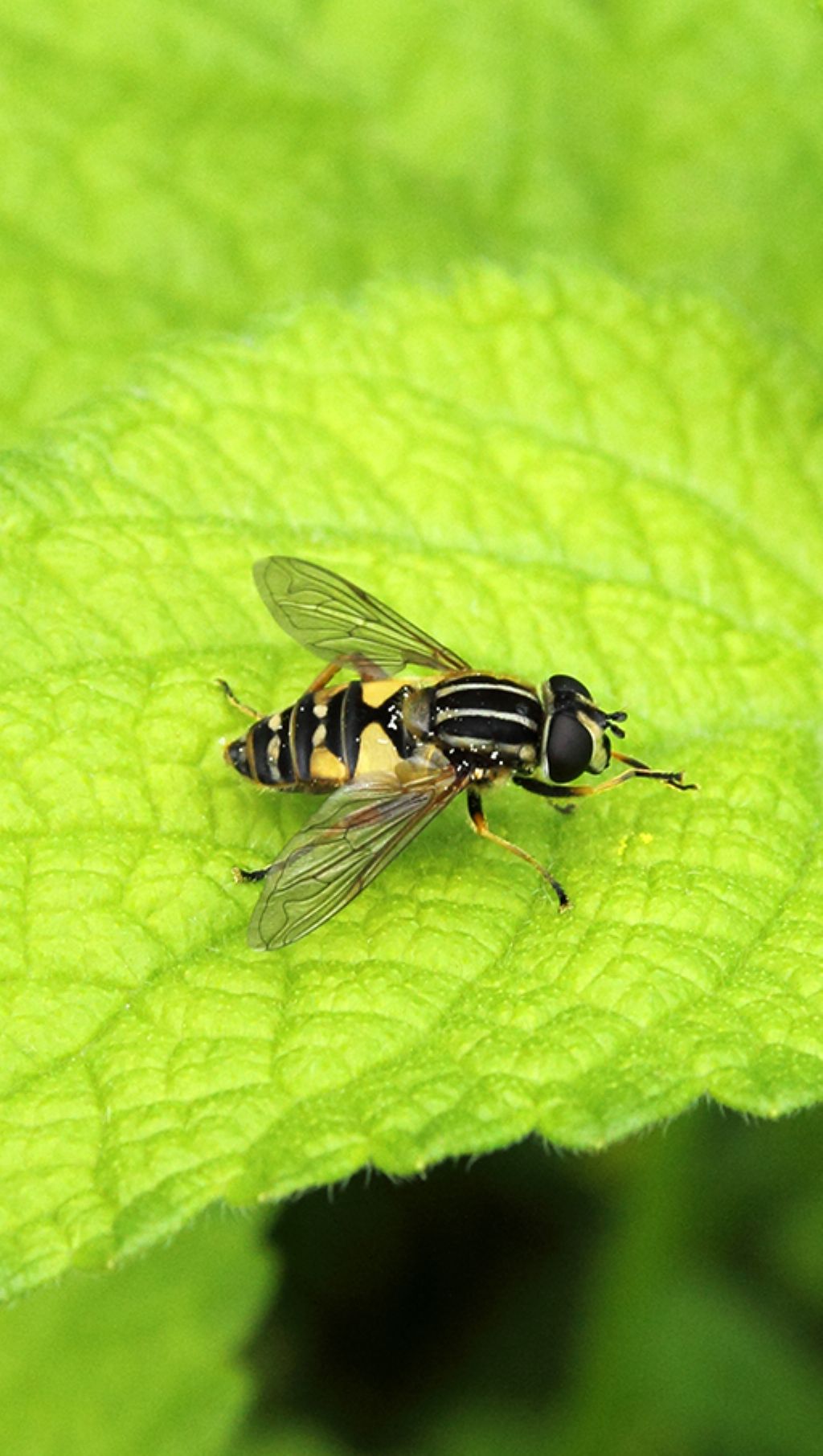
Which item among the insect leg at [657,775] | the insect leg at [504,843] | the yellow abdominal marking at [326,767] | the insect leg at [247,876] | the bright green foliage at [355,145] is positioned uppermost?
the bright green foliage at [355,145]

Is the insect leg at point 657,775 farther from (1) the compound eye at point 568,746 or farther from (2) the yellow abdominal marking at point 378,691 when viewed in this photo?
(2) the yellow abdominal marking at point 378,691

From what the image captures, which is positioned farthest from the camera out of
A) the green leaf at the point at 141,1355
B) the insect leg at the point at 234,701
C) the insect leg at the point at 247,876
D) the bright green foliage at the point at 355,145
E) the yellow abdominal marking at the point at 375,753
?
the bright green foliage at the point at 355,145

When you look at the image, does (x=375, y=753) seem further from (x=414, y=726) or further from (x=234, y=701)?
(x=234, y=701)

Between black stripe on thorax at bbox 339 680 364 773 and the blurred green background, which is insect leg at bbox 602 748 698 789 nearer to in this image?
black stripe on thorax at bbox 339 680 364 773

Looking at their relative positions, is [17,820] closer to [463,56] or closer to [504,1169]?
[504,1169]

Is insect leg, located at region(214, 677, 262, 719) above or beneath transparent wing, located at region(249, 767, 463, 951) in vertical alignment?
above

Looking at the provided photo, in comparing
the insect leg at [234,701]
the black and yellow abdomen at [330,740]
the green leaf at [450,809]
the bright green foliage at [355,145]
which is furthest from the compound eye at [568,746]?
the bright green foliage at [355,145]

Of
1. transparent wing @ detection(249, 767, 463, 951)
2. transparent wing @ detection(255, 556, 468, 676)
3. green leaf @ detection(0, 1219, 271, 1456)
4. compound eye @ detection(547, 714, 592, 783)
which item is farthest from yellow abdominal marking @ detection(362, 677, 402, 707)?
green leaf @ detection(0, 1219, 271, 1456)
